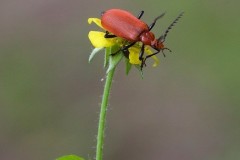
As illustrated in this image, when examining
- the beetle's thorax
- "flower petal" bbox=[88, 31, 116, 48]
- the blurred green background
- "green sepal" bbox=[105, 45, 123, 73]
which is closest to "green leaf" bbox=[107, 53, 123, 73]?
"green sepal" bbox=[105, 45, 123, 73]

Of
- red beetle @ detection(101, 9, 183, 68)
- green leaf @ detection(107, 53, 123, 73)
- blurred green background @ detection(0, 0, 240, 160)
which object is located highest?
red beetle @ detection(101, 9, 183, 68)

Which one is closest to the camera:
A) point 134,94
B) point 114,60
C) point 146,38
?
point 114,60

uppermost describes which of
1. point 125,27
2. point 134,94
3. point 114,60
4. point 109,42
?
point 125,27

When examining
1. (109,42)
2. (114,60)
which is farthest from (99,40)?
(114,60)

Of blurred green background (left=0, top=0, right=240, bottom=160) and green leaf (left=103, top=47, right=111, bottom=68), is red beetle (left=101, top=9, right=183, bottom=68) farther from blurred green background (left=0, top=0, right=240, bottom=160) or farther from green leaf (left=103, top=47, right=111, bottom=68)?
blurred green background (left=0, top=0, right=240, bottom=160)

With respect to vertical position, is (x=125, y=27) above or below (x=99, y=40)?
above

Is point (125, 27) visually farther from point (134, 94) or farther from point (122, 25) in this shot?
point (134, 94)
